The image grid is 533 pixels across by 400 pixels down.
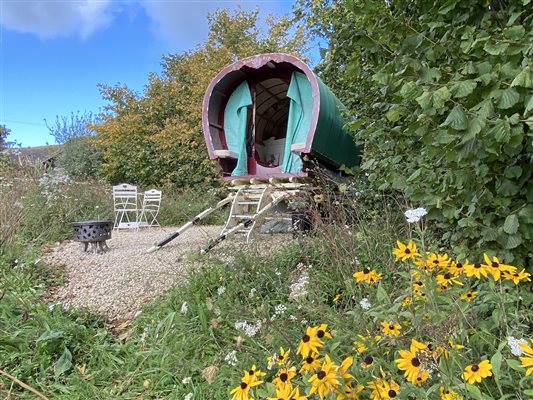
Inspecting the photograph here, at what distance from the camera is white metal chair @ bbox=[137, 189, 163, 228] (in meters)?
7.98

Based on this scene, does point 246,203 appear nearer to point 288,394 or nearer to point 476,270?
point 476,270

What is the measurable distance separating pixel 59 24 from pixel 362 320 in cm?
604

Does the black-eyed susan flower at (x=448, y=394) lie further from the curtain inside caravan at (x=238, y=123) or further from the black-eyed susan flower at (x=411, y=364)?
the curtain inside caravan at (x=238, y=123)

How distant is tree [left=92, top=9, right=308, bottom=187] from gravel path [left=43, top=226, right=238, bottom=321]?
6894 millimetres

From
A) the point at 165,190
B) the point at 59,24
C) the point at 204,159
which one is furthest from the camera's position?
the point at 204,159

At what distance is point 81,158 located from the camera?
604 inches

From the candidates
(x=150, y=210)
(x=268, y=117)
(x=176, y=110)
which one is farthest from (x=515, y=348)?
(x=176, y=110)

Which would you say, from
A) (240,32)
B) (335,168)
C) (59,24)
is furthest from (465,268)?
(240,32)

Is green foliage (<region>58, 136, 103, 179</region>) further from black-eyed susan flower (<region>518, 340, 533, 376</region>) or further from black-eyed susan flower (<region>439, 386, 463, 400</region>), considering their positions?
black-eyed susan flower (<region>518, 340, 533, 376</region>)

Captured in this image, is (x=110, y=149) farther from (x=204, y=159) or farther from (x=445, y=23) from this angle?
(x=445, y=23)

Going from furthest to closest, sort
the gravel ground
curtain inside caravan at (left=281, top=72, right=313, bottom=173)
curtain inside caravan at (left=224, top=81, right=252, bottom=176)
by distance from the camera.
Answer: curtain inside caravan at (left=224, top=81, right=252, bottom=176)
curtain inside caravan at (left=281, top=72, right=313, bottom=173)
the gravel ground

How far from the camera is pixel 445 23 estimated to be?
5.97 ft

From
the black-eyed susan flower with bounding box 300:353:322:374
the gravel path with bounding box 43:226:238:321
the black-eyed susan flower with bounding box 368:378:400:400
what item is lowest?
the gravel path with bounding box 43:226:238:321

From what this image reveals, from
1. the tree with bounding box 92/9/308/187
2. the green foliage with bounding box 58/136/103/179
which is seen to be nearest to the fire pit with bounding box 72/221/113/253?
the tree with bounding box 92/9/308/187
